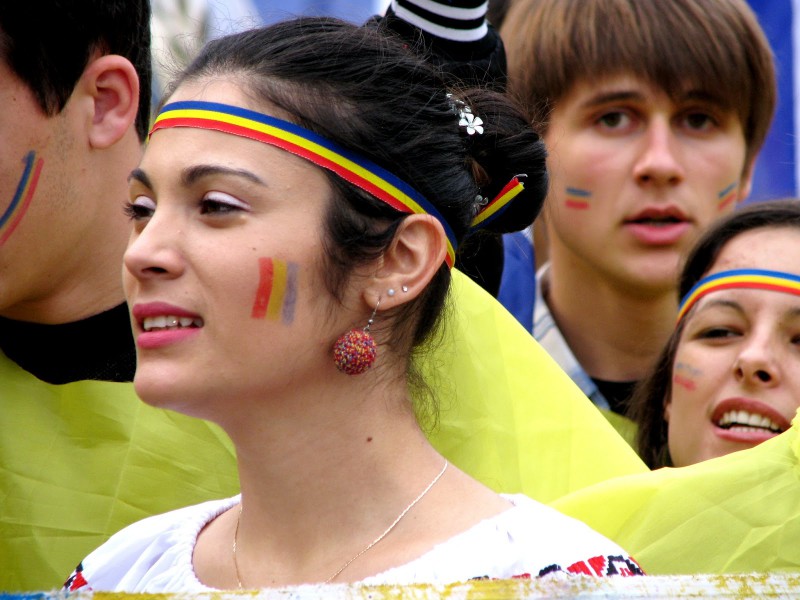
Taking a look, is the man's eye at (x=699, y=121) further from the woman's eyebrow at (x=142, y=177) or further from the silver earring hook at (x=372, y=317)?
the woman's eyebrow at (x=142, y=177)

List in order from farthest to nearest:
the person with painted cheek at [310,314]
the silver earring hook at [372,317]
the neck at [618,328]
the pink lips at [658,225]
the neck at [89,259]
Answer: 1. the neck at [618,328]
2. the pink lips at [658,225]
3. the neck at [89,259]
4. the silver earring hook at [372,317]
5. the person with painted cheek at [310,314]

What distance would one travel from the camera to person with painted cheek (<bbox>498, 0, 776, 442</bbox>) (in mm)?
3451

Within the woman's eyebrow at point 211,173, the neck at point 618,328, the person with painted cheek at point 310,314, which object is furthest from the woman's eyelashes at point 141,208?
the neck at point 618,328

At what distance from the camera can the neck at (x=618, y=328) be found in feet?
11.8

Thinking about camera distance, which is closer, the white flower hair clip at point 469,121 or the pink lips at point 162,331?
the pink lips at point 162,331

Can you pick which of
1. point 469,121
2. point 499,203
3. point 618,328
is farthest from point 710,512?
point 618,328

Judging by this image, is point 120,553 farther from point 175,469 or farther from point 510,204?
point 510,204

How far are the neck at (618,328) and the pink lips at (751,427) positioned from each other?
2.61 feet

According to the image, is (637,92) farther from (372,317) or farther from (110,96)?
(372,317)

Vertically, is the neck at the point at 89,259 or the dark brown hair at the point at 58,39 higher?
the dark brown hair at the point at 58,39

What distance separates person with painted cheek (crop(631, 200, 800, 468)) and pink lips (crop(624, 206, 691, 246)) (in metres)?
0.30

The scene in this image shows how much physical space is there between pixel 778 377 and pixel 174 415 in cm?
127

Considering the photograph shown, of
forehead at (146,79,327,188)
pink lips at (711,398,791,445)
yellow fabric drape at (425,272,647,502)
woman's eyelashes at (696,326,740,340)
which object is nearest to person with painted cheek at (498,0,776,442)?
woman's eyelashes at (696,326,740,340)

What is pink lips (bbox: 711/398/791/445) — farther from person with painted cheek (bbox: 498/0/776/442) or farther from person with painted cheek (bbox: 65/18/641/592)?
person with painted cheek (bbox: 65/18/641/592)
